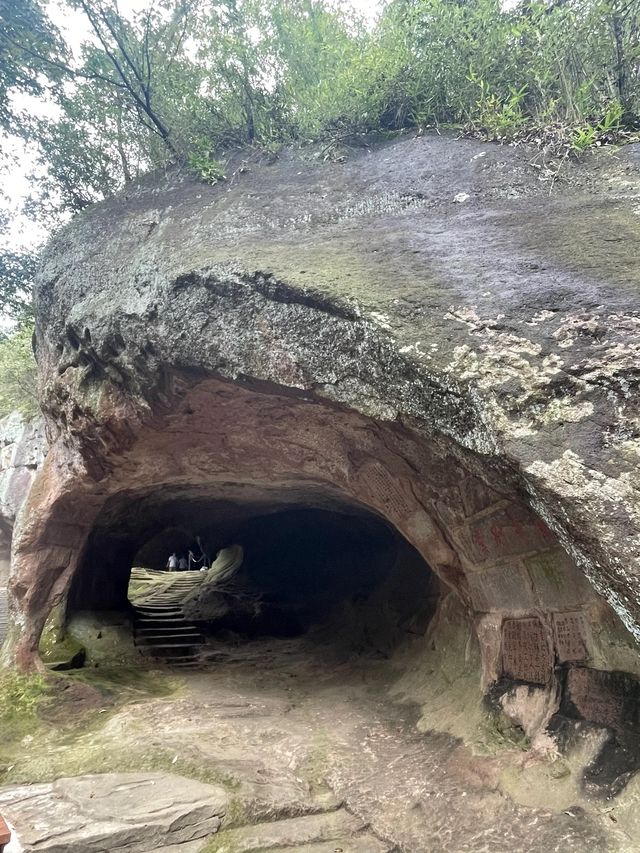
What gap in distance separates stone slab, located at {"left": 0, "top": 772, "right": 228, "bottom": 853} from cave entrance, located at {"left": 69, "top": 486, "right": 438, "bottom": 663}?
11.2 feet

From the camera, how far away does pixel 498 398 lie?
91.8 inches

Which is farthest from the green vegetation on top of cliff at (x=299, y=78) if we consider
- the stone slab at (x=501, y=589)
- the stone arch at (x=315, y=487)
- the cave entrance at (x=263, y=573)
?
the cave entrance at (x=263, y=573)

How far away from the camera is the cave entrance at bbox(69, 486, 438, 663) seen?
702cm

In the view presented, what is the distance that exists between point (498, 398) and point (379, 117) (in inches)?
131

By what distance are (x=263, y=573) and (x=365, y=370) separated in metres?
8.60

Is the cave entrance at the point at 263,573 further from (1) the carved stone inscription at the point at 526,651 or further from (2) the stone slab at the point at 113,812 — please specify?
(2) the stone slab at the point at 113,812

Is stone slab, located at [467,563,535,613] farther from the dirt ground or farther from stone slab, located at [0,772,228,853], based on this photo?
stone slab, located at [0,772,228,853]

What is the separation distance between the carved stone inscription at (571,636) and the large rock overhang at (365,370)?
0.06m

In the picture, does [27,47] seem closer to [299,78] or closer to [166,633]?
[299,78]

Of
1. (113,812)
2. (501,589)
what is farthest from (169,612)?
(501,589)

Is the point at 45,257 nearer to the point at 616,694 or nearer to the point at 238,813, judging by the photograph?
the point at 238,813

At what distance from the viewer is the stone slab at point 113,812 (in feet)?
9.20

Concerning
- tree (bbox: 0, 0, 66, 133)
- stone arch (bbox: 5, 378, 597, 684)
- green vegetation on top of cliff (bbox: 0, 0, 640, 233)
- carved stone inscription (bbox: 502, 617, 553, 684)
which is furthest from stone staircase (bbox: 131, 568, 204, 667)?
tree (bbox: 0, 0, 66, 133)

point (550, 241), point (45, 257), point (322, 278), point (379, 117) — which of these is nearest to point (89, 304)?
point (45, 257)
